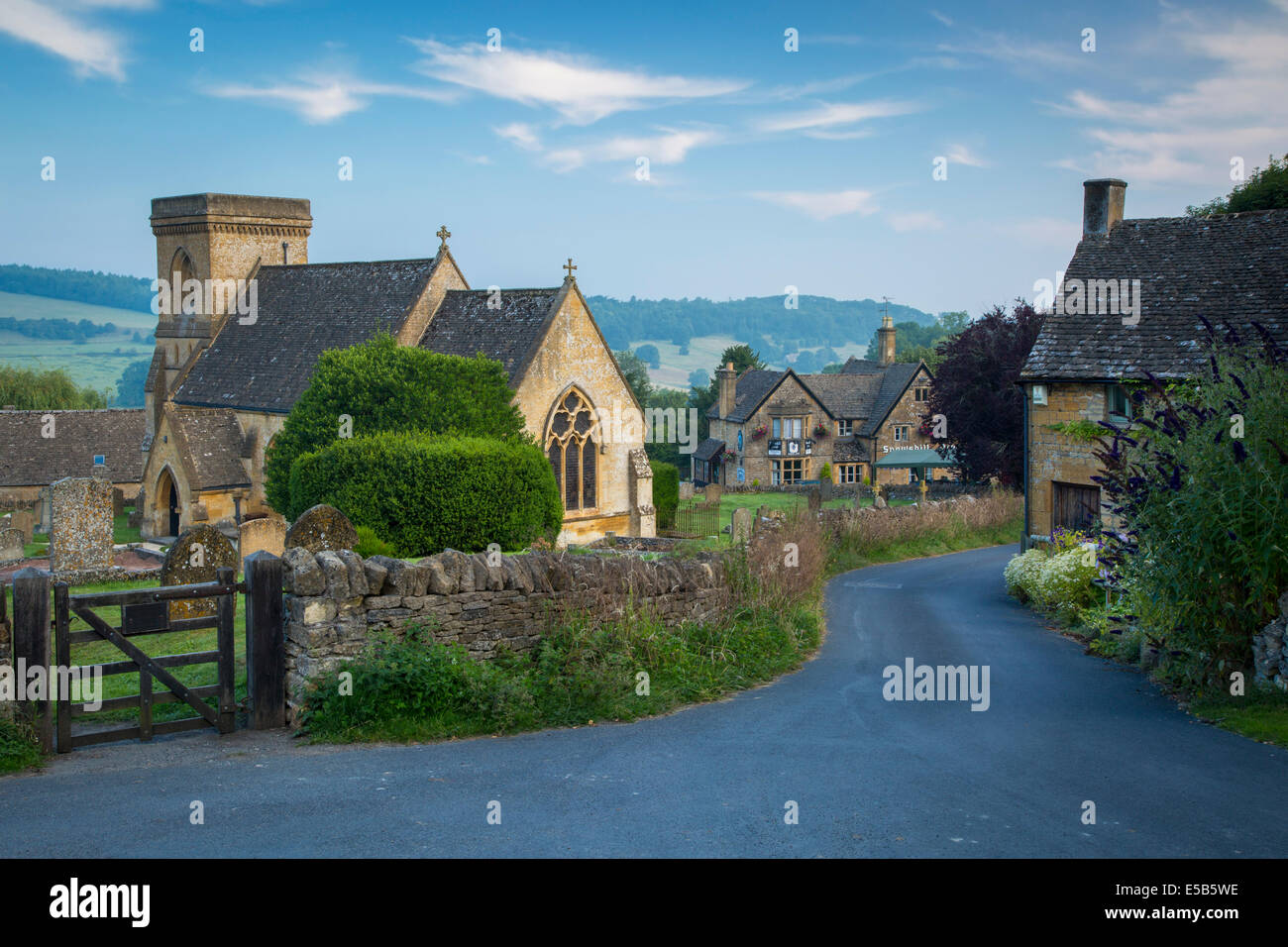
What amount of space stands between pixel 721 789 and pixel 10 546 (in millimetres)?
29278

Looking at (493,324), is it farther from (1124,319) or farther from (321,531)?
(1124,319)

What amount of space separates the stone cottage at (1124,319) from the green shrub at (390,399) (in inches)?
548

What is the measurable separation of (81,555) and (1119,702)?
22142 millimetres

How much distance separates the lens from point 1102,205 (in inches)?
1033

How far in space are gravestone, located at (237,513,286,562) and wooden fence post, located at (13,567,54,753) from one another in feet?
46.5

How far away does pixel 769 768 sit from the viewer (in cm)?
881

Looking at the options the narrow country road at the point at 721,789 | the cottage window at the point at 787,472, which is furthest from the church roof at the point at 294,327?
the cottage window at the point at 787,472

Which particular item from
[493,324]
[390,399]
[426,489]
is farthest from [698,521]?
[426,489]

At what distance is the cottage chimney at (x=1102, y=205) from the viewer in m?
26.2

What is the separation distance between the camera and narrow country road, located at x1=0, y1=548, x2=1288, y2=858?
693 centimetres

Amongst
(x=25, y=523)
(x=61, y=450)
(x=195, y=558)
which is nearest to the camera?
(x=195, y=558)

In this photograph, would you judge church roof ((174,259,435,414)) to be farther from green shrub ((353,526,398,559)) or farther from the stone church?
green shrub ((353,526,398,559))

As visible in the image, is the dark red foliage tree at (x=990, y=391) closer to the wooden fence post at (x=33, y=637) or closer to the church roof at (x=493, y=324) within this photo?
the church roof at (x=493, y=324)
